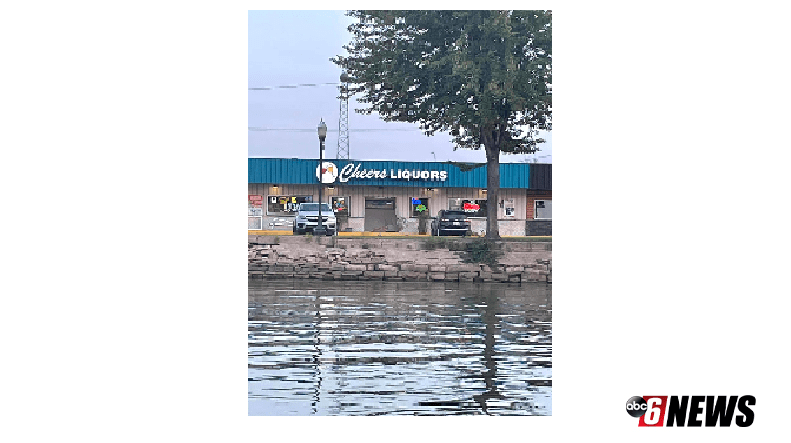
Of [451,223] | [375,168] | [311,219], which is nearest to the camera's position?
[311,219]

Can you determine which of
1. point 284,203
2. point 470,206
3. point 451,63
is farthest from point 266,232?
point 470,206

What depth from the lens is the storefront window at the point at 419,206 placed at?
63.9 feet

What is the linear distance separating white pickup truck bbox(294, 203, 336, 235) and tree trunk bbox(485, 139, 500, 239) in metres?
2.95

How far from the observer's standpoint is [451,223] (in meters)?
18.0

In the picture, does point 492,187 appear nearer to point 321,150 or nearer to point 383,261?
point 383,261

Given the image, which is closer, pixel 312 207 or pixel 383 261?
pixel 383 261

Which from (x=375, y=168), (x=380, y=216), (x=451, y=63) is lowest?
(x=380, y=216)

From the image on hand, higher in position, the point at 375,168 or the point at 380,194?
the point at 375,168

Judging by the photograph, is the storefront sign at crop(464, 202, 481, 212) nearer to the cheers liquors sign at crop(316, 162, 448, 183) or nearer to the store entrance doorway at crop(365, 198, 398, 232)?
the cheers liquors sign at crop(316, 162, 448, 183)

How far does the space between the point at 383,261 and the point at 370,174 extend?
13.1 feet

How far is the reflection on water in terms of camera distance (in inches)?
236

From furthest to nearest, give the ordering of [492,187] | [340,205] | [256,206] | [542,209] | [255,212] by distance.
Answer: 1. [542,209]
2. [256,206]
3. [340,205]
4. [255,212]
5. [492,187]

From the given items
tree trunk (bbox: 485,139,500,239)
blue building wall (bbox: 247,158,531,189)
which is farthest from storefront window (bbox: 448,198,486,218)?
tree trunk (bbox: 485,139,500,239)
